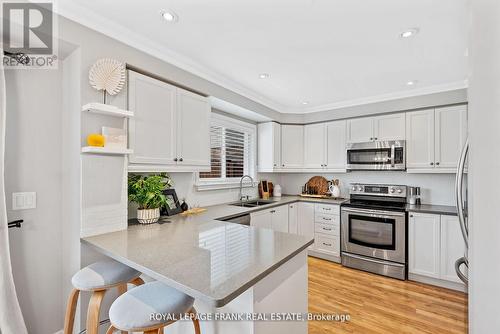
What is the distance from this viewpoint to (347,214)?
3.46m

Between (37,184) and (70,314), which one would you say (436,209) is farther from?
(37,184)

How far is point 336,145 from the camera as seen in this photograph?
397 centimetres

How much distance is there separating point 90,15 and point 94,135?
0.87 metres

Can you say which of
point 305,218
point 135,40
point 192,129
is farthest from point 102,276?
point 305,218

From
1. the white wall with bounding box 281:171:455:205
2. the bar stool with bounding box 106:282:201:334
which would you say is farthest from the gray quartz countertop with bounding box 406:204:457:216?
the bar stool with bounding box 106:282:201:334

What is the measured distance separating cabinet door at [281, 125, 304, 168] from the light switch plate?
3366 millimetres

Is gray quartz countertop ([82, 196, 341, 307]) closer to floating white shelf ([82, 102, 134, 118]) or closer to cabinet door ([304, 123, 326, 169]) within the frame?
floating white shelf ([82, 102, 134, 118])

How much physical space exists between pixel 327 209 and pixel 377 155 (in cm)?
112

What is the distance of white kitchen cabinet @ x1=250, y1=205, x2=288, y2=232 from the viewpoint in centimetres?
308

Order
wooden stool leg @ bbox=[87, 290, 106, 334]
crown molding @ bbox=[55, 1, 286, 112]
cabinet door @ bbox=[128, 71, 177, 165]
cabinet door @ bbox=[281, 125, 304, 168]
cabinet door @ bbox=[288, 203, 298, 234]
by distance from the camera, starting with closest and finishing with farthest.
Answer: wooden stool leg @ bbox=[87, 290, 106, 334]
crown molding @ bbox=[55, 1, 286, 112]
cabinet door @ bbox=[128, 71, 177, 165]
cabinet door @ bbox=[288, 203, 298, 234]
cabinet door @ bbox=[281, 125, 304, 168]

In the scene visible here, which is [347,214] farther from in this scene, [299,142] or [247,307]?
[247,307]

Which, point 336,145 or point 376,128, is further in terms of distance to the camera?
point 336,145

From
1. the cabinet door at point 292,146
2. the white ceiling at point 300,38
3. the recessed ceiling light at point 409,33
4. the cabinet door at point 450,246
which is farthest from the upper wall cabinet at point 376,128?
the recessed ceiling light at point 409,33

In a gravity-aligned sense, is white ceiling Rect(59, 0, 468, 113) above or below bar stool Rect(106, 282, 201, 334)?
above
